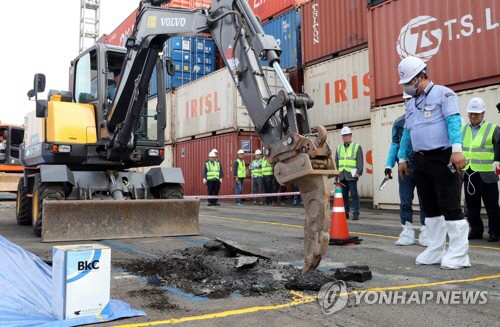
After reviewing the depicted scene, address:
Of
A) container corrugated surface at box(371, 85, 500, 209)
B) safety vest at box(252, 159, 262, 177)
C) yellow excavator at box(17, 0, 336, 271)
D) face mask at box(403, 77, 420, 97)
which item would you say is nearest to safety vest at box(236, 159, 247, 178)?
safety vest at box(252, 159, 262, 177)

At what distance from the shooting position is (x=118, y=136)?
21.6 feet

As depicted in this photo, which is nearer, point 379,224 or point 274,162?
point 274,162

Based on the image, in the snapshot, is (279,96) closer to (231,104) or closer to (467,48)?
(467,48)

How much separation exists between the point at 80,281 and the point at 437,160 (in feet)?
11.1

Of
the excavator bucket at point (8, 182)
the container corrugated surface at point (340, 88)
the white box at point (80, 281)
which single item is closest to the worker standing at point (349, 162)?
the container corrugated surface at point (340, 88)

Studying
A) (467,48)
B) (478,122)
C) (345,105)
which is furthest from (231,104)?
(478,122)

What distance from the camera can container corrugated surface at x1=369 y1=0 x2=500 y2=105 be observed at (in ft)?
31.0

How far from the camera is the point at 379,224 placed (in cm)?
845

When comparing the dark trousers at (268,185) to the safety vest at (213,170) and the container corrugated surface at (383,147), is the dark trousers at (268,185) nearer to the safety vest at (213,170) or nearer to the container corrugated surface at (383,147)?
the safety vest at (213,170)

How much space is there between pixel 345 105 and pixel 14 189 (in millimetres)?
10835

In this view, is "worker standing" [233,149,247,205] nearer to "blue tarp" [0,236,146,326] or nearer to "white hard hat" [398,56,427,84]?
"white hard hat" [398,56,427,84]

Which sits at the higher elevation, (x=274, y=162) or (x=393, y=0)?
(x=393, y=0)

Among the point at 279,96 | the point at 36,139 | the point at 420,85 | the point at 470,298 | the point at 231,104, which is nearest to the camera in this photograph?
the point at 470,298

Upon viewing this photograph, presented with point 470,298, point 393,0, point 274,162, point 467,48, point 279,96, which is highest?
point 393,0
